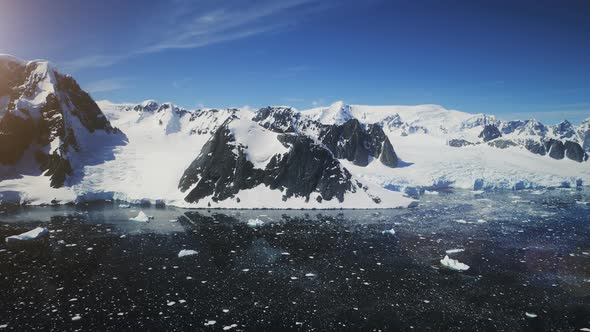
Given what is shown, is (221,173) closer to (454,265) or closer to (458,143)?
(454,265)

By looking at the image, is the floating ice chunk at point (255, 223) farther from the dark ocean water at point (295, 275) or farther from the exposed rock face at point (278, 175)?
the exposed rock face at point (278, 175)

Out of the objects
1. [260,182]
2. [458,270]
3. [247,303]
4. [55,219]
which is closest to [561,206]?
[458,270]

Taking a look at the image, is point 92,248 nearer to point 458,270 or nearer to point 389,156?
point 458,270

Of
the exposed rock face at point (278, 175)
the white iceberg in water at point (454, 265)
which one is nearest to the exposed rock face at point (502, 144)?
the exposed rock face at point (278, 175)

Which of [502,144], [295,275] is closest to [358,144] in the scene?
[502,144]

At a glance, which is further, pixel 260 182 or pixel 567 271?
pixel 260 182
